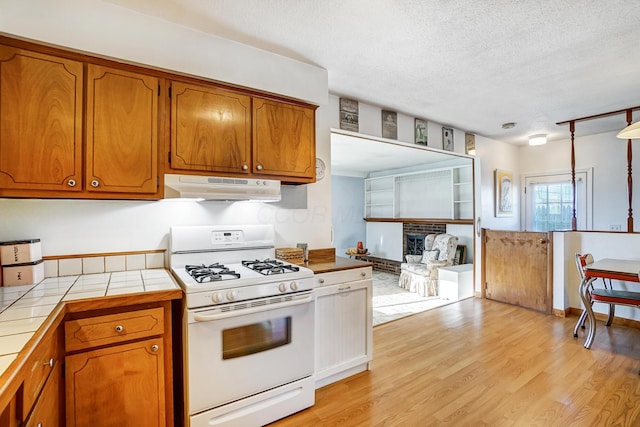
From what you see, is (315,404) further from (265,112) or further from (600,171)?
(600,171)

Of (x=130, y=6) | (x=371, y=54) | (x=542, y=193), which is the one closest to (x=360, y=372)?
(x=371, y=54)

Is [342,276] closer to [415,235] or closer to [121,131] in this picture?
[121,131]

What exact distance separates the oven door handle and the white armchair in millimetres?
3539

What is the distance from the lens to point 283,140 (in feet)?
7.70

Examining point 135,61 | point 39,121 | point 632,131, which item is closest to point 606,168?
point 632,131

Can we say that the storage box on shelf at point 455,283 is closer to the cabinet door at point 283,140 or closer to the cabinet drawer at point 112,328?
the cabinet door at point 283,140

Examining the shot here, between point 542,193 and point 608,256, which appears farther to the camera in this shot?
point 542,193

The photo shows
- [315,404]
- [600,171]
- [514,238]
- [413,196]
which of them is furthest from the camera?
[413,196]

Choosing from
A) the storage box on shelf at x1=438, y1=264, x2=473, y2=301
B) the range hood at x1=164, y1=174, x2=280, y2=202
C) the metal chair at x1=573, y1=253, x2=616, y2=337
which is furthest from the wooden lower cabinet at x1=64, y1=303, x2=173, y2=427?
the storage box on shelf at x1=438, y1=264, x2=473, y2=301

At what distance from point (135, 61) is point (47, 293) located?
137 cm

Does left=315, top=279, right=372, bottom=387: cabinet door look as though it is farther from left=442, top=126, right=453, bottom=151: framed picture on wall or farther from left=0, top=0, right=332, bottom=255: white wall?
left=442, top=126, right=453, bottom=151: framed picture on wall

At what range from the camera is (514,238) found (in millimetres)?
4254

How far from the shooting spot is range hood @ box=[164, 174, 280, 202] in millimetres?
1890

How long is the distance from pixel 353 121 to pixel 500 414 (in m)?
2.66
